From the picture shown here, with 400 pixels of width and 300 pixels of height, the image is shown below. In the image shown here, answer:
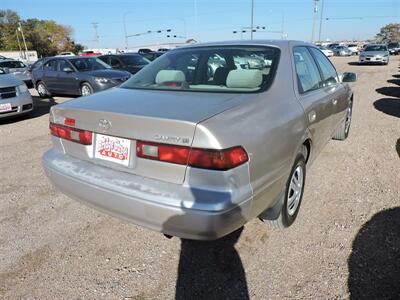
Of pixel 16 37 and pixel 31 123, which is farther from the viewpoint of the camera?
pixel 16 37

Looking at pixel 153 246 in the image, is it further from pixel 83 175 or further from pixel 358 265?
pixel 358 265

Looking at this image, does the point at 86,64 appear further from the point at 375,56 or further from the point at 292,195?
the point at 375,56

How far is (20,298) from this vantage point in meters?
2.37

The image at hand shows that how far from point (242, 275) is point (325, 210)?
4.50 feet

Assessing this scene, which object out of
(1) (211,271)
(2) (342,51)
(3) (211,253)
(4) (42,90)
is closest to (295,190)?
(3) (211,253)

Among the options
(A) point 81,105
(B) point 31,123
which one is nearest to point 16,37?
(B) point 31,123

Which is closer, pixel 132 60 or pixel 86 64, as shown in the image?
→ pixel 86 64

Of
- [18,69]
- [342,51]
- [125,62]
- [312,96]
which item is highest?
[312,96]

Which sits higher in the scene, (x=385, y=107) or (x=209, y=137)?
(x=209, y=137)

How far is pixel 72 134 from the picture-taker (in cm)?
266

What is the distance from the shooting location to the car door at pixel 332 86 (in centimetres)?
395

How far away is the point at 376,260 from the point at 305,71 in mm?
1845

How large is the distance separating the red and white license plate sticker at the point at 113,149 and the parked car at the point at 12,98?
639 centimetres

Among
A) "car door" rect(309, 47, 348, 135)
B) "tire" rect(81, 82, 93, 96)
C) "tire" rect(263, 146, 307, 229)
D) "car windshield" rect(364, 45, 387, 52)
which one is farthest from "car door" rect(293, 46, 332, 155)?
"car windshield" rect(364, 45, 387, 52)
